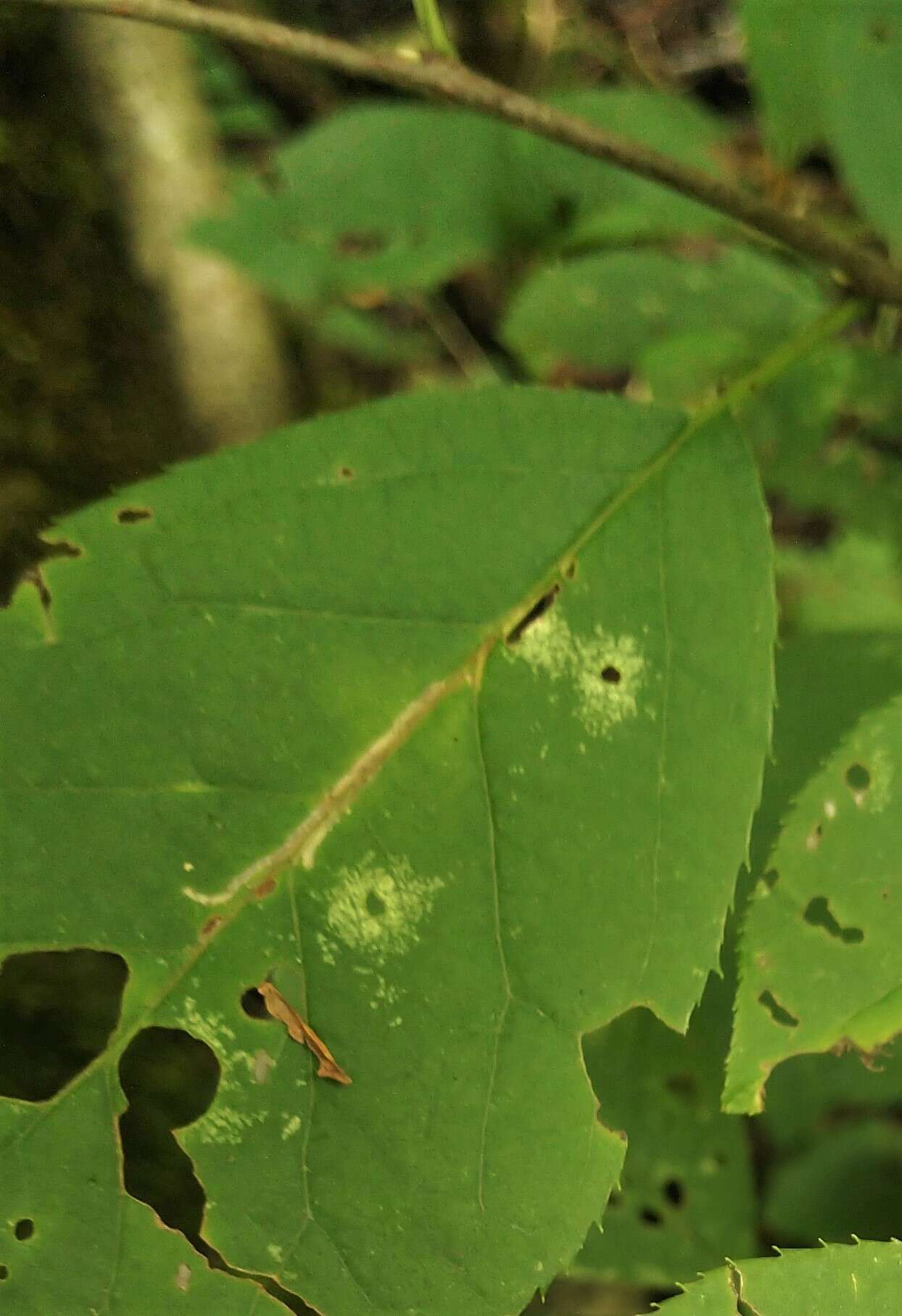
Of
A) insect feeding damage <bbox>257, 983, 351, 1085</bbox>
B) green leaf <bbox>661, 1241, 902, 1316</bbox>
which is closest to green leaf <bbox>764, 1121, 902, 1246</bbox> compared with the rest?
green leaf <bbox>661, 1241, 902, 1316</bbox>

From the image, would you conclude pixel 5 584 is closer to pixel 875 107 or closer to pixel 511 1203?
pixel 511 1203

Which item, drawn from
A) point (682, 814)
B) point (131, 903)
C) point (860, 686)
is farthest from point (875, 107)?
point (131, 903)

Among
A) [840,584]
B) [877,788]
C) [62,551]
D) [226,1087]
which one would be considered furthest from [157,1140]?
[840,584]

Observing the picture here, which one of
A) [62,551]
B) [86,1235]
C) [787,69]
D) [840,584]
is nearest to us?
[86,1235]

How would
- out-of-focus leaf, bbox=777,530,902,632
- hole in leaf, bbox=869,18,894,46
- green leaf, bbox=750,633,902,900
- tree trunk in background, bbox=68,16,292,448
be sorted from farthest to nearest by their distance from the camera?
out-of-focus leaf, bbox=777,530,902,632 < tree trunk in background, bbox=68,16,292,448 < green leaf, bbox=750,633,902,900 < hole in leaf, bbox=869,18,894,46

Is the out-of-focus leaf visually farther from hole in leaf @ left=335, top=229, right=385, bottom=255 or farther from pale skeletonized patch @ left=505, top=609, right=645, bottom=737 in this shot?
pale skeletonized patch @ left=505, top=609, right=645, bottom=737

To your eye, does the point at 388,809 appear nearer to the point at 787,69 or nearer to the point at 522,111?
the point at 522,111

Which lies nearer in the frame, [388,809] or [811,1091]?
[388,809]
